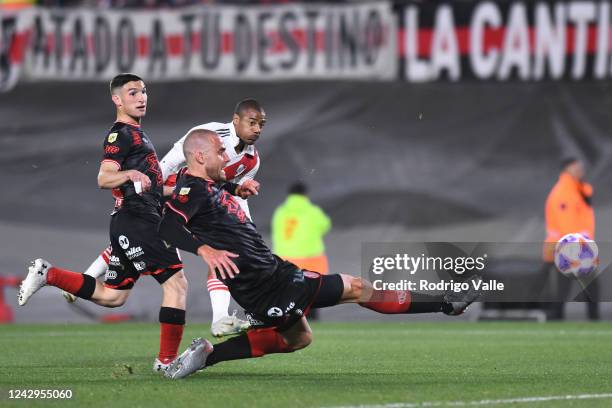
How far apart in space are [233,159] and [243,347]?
1.95 meters

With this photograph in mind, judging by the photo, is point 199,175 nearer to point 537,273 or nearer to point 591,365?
point 591,365

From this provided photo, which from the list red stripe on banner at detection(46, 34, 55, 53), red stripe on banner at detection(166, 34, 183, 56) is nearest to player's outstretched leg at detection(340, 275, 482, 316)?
red stripe on banner at detection(166, 34, 183, 56)

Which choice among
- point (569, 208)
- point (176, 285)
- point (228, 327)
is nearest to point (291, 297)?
point (176, 285)

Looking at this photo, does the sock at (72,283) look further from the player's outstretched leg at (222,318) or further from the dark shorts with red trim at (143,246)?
the player's outstretched leg at (222,318)

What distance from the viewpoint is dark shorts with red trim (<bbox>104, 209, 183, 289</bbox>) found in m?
8.54

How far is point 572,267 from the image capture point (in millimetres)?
A: 11195

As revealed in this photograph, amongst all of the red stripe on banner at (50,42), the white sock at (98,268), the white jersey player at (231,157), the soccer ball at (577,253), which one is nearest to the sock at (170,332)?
the white jersey player at (231,157)

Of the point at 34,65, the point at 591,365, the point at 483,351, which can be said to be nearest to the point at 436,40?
the point at 34,65

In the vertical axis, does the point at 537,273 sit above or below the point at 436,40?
below

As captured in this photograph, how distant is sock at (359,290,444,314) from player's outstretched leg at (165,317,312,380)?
45 cm

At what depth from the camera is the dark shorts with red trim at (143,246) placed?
8.54 metres

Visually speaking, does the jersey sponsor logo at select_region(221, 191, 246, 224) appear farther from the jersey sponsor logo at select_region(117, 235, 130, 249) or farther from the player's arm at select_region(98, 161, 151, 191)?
the jersey sponsor logo at select_region(117, 235, 130, 249)

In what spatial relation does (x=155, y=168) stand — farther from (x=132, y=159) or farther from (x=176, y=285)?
(x=176, y=285)

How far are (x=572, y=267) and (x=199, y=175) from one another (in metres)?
4.56
